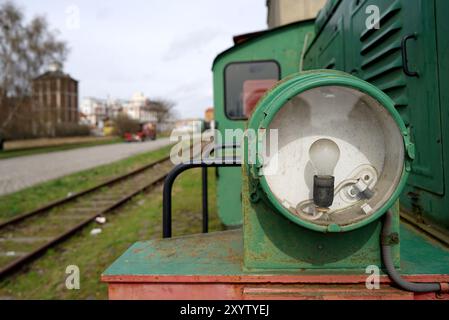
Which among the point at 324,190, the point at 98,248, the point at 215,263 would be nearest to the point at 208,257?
the point at 215,263

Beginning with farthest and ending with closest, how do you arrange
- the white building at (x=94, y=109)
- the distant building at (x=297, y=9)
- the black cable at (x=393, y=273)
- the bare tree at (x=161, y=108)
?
the white building at (x=94, y=109) < the bare tree at (x=161, y=108) < the distant building at (x=297, y=9) < the black cable at (x=393, y=273)

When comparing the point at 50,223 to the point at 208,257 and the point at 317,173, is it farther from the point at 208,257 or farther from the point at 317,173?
the point at 317,173

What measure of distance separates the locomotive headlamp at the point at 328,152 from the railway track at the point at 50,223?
13.9 ft

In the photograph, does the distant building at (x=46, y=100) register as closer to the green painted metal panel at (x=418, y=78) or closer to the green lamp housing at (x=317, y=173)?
the green painted metal panel at (x=418, y=78)

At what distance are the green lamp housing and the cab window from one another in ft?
10.5

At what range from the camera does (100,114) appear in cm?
9750

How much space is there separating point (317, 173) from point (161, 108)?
7775cm

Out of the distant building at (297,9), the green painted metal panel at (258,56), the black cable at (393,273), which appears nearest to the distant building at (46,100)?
the distant building at (297,9)

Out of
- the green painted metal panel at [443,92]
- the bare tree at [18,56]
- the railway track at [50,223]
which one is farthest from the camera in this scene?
the bare tree at [18,56]

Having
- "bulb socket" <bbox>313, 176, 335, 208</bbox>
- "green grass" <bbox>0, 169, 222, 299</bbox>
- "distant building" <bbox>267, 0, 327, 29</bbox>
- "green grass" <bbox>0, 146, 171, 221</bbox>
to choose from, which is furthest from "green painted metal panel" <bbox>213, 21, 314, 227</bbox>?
"green grass" <bbox>0, 146, 171, 221</bbox>

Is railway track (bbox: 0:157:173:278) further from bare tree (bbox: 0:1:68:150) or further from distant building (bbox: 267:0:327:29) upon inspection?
bare tree (bbox: 0:1:68:150)

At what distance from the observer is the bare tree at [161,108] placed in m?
76.7

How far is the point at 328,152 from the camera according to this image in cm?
113
